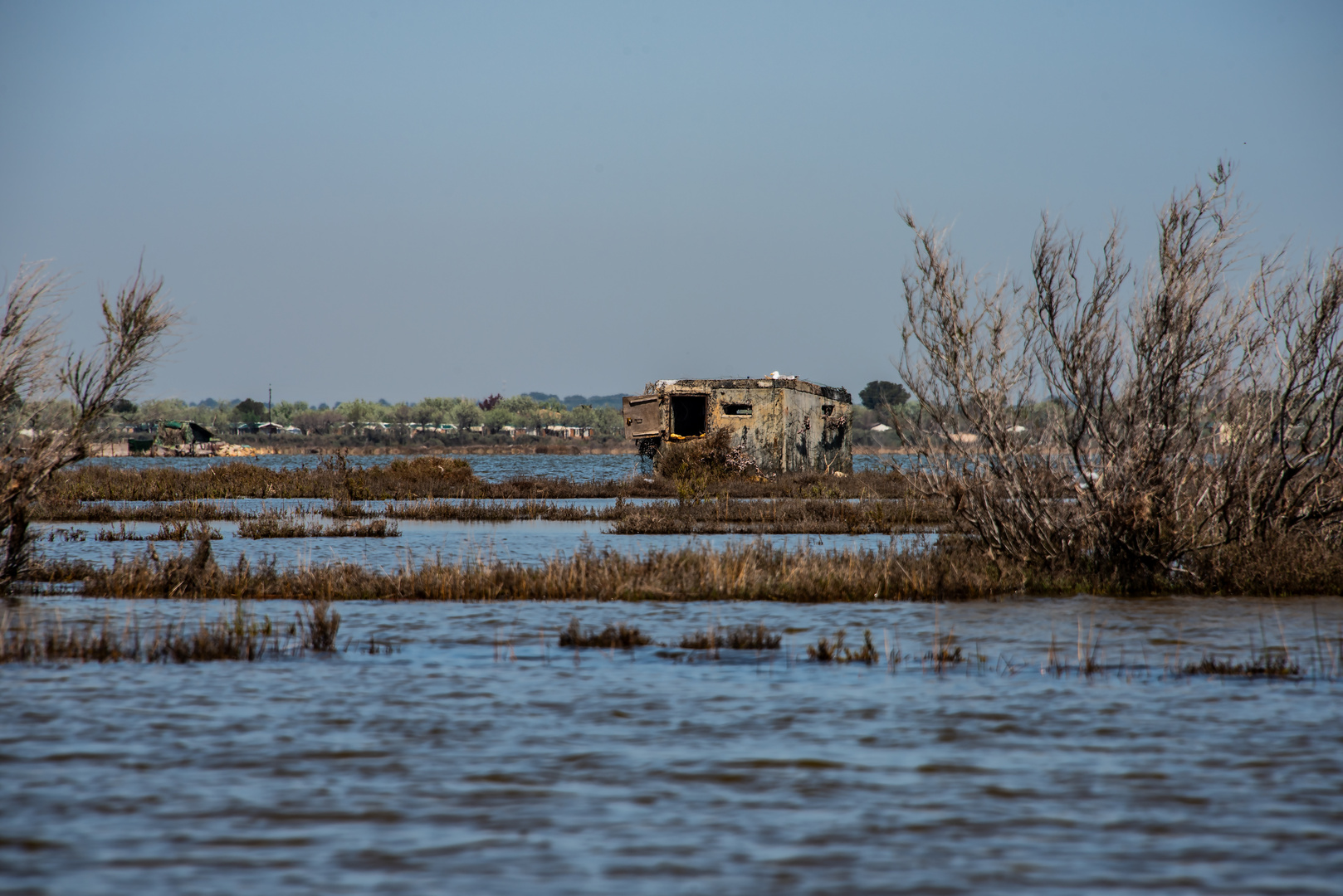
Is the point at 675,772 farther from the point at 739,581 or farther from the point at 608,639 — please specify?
the point at 739,581

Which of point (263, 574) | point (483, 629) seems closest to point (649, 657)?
point (483, 629)

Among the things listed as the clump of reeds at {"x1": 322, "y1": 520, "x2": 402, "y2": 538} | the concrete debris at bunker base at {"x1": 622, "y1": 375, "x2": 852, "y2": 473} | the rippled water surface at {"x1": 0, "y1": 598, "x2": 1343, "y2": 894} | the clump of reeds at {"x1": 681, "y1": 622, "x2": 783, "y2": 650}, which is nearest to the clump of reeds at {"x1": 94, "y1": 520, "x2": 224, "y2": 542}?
the clump of reeds at {"x1": 322, "y1": 520, "x2": 402, "y2": 538}

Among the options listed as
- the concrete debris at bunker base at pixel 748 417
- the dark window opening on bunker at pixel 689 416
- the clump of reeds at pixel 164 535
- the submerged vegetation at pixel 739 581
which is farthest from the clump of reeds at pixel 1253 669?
the dark window opening on bunker at pixel 689 416

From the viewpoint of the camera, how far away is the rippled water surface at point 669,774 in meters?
5.43

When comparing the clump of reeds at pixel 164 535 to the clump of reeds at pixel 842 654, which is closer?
the clump of reeds at pixel 842 654

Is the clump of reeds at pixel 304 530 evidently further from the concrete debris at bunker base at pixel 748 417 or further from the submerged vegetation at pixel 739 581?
the concrete debris at bunker base at pixel 748 417

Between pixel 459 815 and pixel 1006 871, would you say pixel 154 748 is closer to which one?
pixel 459 815

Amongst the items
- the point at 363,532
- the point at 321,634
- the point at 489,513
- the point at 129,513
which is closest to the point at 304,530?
the point at 363,532

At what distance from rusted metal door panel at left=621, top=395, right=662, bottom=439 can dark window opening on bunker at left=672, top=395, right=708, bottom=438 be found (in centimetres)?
97

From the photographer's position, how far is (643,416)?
4566 centimetres

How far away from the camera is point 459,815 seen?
624 cm

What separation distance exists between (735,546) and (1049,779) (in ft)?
42.0

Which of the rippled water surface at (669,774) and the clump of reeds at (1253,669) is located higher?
the clump of reeds at (1253,669)

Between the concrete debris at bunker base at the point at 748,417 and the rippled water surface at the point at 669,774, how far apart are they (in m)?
30.1
